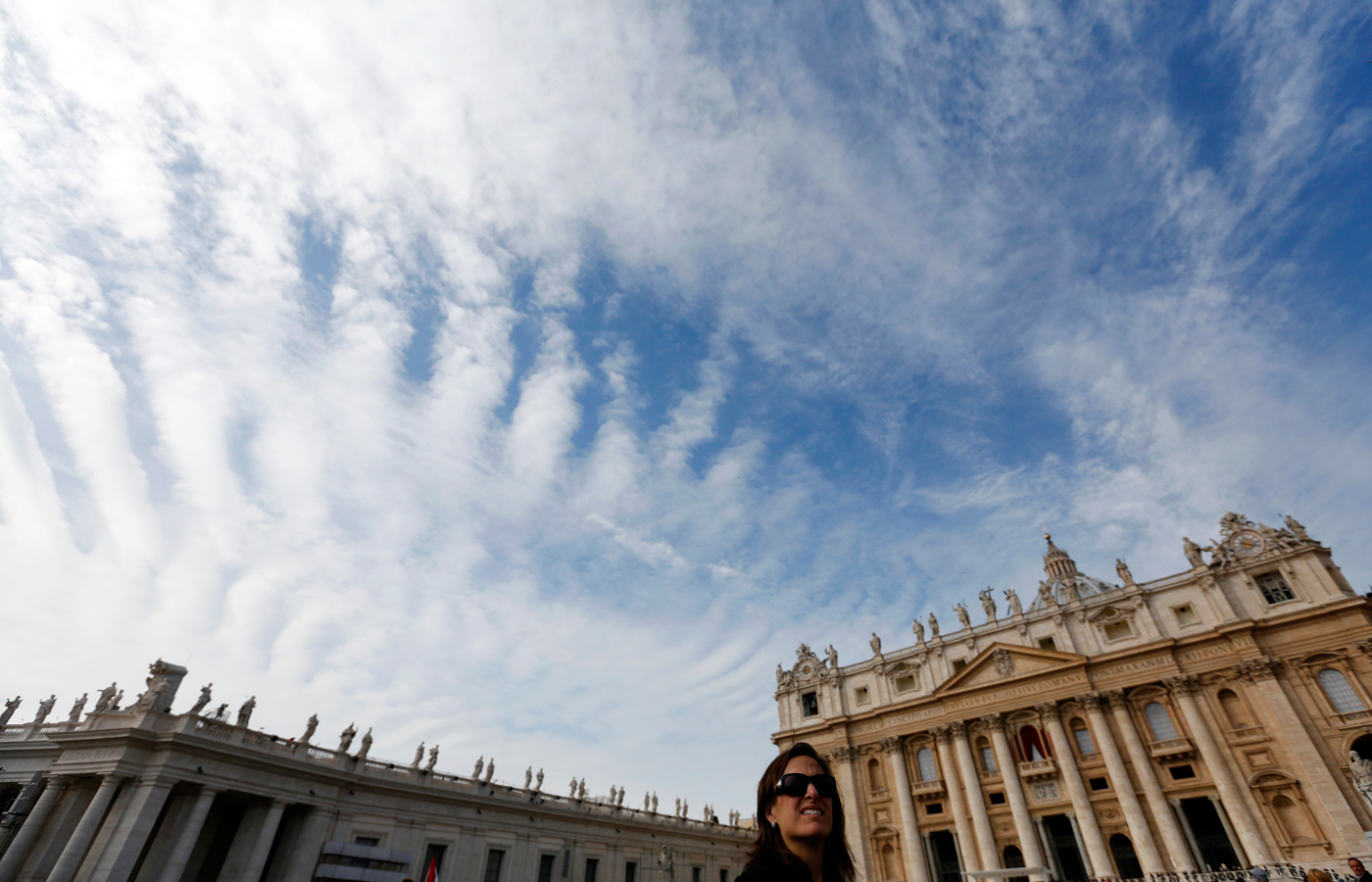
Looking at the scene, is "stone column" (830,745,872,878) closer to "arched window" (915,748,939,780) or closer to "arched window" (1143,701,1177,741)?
"arched window" (915,748,939,780)

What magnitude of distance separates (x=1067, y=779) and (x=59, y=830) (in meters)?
50.4

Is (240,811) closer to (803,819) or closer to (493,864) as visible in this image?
(493,864)

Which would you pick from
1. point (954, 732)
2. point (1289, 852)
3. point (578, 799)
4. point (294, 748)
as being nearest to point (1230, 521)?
point (1289, 852)

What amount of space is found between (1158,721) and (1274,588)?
33.2ft

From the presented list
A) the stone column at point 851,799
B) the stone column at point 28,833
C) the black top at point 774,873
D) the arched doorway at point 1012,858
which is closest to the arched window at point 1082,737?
the arched doorway at point 1012,858

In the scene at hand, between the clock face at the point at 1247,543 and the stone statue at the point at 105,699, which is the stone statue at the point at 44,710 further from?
the clock face at the point at 1247,543

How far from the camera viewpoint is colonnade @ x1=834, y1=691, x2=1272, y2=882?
32875mm

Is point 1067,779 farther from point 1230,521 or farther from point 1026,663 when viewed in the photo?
point 1230,521

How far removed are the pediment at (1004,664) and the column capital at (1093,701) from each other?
2.01 meters

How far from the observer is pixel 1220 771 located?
108 feet

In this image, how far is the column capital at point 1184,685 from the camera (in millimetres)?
35875

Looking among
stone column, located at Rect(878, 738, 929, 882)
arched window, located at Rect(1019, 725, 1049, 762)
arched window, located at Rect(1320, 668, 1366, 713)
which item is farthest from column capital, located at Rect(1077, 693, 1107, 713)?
stone column, located at Rect(878, 738, 929, 882)

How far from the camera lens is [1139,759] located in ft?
118

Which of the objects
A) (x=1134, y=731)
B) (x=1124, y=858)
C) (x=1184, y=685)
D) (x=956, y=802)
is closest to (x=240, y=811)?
(x=956, y=802)
